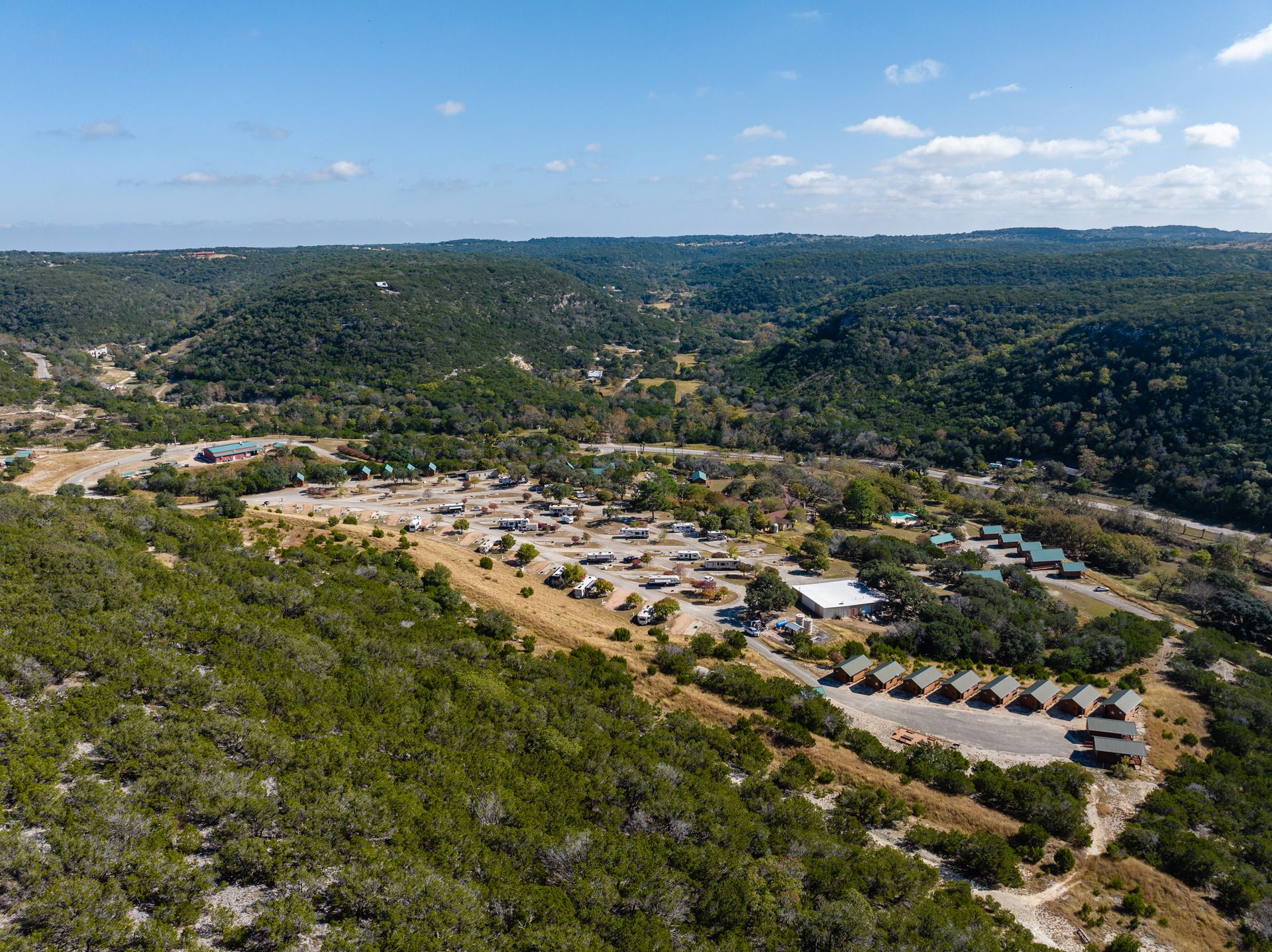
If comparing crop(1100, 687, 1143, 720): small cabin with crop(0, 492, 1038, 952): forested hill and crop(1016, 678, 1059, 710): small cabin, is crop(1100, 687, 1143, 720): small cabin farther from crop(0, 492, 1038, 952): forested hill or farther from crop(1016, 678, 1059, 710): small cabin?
crop(0, 492, 1038, 952): forested hill

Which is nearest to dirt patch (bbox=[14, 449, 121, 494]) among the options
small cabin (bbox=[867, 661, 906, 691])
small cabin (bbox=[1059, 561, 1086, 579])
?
small cabin (bbox=[867, 661, 906, 691])

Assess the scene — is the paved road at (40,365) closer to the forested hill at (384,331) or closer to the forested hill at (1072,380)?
the forested hill at (384,331)

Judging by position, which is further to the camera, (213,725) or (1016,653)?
(1016,653)

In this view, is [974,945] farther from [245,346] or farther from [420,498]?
[245,346]

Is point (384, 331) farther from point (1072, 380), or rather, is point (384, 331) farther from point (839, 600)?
point (1072, 380)

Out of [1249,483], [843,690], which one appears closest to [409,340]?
[843,690]

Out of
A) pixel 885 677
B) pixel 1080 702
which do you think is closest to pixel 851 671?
pixel 885 677
